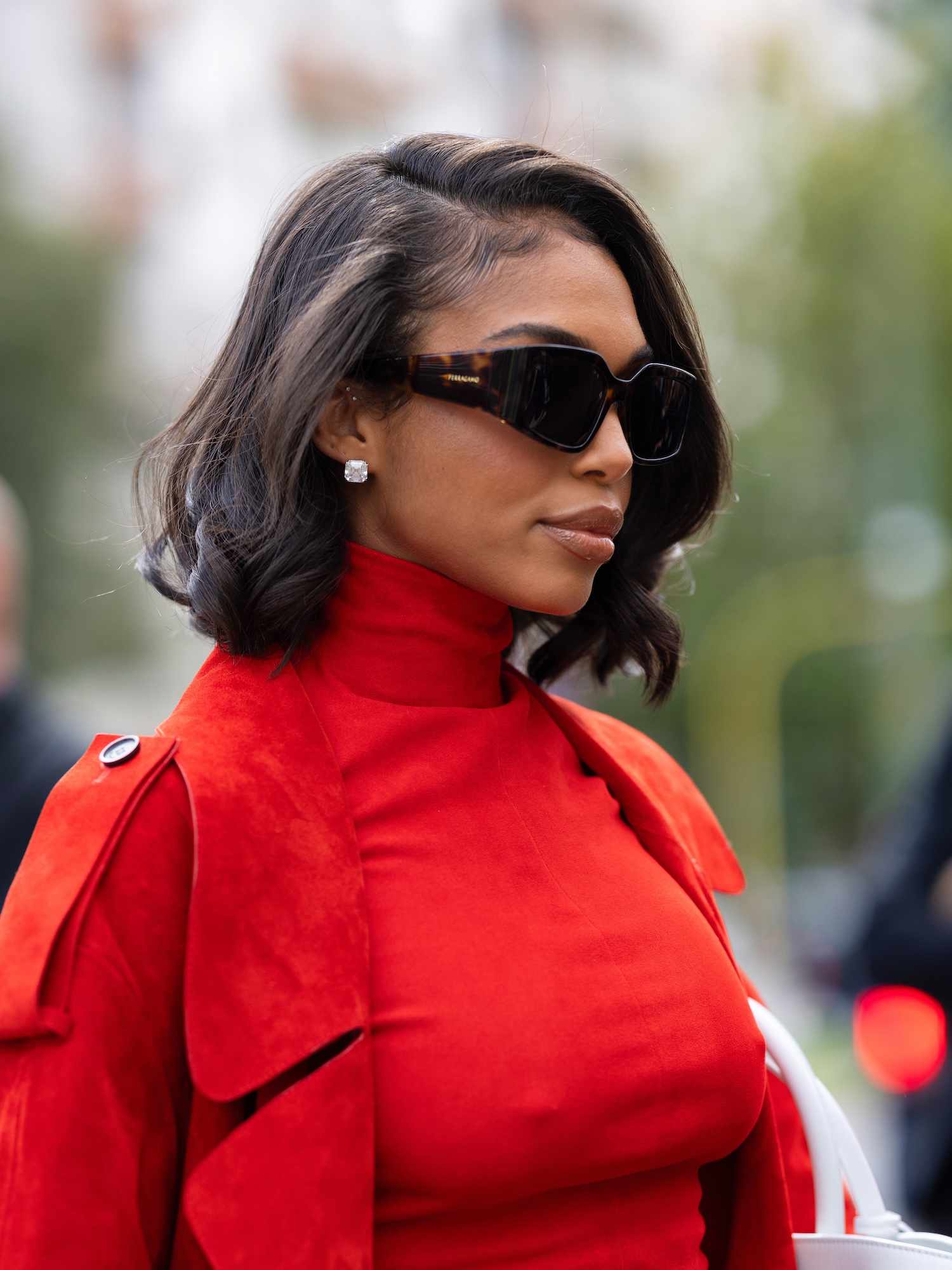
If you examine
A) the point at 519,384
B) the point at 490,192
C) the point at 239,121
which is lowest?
the point at 239,121

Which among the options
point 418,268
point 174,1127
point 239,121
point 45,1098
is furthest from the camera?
point 239,121

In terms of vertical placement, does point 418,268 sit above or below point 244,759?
above

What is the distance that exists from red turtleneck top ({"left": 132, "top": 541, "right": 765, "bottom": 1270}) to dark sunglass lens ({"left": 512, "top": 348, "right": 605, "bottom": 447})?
26cm

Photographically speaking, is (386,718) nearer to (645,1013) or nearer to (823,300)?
(645,1013)

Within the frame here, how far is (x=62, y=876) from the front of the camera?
1.48m

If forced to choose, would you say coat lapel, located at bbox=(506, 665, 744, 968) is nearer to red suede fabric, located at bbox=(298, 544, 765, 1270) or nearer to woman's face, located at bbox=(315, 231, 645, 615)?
red suede fabric, located at bbox=(298, 544, 765, 1270)

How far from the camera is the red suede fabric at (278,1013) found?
56.1 inches

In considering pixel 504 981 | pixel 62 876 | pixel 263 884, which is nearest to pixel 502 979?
pixel 504 981

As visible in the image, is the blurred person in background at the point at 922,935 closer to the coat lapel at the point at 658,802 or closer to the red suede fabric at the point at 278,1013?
the coat lapel at the point at 658,802

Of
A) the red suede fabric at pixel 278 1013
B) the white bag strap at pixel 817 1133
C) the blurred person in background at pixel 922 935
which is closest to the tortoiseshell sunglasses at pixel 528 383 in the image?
the red suede fabric at pixel 278 1013

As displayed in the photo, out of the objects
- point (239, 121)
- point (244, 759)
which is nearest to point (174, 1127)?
point (244, 759)

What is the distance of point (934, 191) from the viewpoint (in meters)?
14.0

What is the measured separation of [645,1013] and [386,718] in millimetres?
481

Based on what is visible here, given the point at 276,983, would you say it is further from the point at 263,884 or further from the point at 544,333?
the point at 544,333
